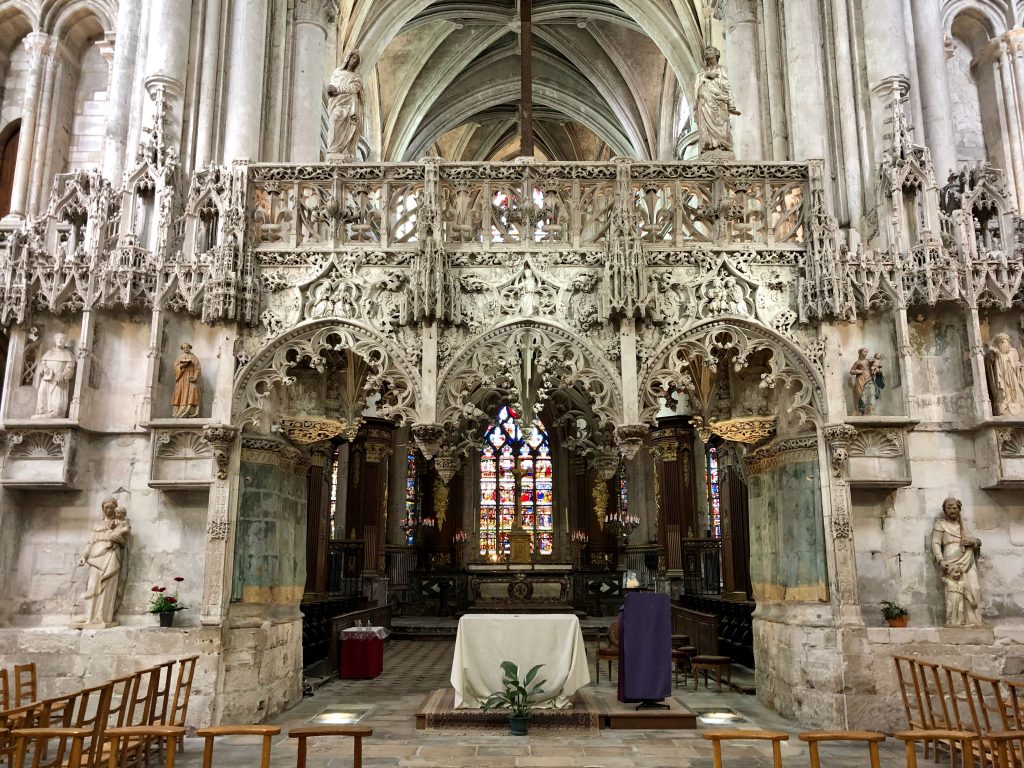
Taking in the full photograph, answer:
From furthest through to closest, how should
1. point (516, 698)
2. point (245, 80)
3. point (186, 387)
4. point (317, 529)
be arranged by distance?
point (317, 529) < point (245, 80) < point (186, 387) < point (516, 698)

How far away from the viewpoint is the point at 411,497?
27344 millimetres

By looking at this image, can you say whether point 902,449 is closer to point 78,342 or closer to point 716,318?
point 716,318

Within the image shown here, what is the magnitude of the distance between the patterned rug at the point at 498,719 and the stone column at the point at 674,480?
42.7ft

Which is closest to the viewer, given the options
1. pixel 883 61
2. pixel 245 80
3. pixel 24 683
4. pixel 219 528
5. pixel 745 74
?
pixel 24 683

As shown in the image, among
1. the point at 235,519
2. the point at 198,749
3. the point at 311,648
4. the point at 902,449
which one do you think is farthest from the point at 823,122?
the point at 311,648

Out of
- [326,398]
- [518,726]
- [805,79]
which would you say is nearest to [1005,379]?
[805,79]

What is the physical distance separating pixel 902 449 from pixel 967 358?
4.87 feet

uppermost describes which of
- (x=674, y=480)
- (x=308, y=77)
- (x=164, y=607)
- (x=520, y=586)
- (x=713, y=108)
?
(x=308, y=77)

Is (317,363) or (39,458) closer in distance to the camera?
(39,458)

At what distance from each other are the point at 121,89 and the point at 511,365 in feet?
22.8

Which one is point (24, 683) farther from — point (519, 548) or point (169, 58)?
point (519, 548)

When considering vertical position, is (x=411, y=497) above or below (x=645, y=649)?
above

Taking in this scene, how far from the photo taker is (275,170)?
11.9 m

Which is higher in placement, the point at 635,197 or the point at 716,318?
the point at 635,197
